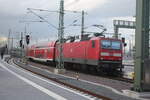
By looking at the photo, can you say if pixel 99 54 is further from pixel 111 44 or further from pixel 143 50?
pixel 143 50

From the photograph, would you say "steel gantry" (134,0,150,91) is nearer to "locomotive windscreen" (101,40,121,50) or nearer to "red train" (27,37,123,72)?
"red train" (27,37,123,72)

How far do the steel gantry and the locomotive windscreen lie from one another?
1558 cm

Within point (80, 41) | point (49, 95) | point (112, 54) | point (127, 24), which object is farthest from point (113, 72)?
point (127, 24)

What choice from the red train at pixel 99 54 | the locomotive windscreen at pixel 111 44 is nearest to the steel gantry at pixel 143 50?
the red train at pixel 99 54

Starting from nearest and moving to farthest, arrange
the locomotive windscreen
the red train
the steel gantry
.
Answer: the steel gantry < the red train < the locomotive windscreen

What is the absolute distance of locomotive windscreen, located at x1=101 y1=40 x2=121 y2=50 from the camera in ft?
99.4

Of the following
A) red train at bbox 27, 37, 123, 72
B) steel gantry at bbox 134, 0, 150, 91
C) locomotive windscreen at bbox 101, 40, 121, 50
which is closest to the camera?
steel gantry at bbox 134, 0, 150, 91

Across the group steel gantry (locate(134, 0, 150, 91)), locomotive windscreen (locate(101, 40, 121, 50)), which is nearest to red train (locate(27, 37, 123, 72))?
locomotive windscreen (locate(101, 40, 121, 50))

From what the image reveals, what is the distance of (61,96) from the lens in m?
14.8

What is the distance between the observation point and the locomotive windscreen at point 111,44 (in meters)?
30.3

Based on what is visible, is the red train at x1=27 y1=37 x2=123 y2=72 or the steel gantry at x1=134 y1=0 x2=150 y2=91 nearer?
the steel gantry at x1=134 y1=0 x2=150 y2=91

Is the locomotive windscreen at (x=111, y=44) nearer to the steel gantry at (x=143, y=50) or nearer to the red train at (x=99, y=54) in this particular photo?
the red train at (x=99, y=54)

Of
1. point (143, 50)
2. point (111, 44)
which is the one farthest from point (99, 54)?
point (143, 50)

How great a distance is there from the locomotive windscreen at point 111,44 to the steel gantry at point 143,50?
51.1 feet
